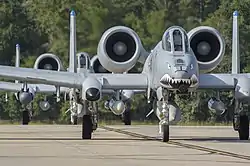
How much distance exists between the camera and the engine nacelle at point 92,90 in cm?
2328

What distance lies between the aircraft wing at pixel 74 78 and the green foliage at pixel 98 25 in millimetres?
18260

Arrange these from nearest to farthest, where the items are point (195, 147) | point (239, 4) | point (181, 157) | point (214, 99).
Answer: point (181, 157) < point (195, 147) < point (214, 99) < point (239, 4)

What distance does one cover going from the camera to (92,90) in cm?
2330

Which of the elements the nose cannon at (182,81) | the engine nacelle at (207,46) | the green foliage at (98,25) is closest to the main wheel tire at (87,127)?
the engine nacelle at (207,46)

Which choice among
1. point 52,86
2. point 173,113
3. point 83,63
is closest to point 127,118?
point 83,63

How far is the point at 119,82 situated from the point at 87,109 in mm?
1792

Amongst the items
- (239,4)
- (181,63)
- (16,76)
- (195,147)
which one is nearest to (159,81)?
(181,63)

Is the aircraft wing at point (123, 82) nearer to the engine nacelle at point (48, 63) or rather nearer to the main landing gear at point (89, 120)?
the main landing gear at point (89, 120)

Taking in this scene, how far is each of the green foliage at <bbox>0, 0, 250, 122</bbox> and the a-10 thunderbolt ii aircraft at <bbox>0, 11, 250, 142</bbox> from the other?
17.0m

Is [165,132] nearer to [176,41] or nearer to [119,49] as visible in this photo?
[176,41]

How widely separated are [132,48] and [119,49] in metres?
0.47

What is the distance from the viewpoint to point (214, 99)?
27.8 m

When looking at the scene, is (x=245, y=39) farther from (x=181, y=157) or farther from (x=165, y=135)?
(x=181, y=157)

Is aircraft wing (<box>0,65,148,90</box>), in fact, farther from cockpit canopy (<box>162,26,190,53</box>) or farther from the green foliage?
the green foliage
